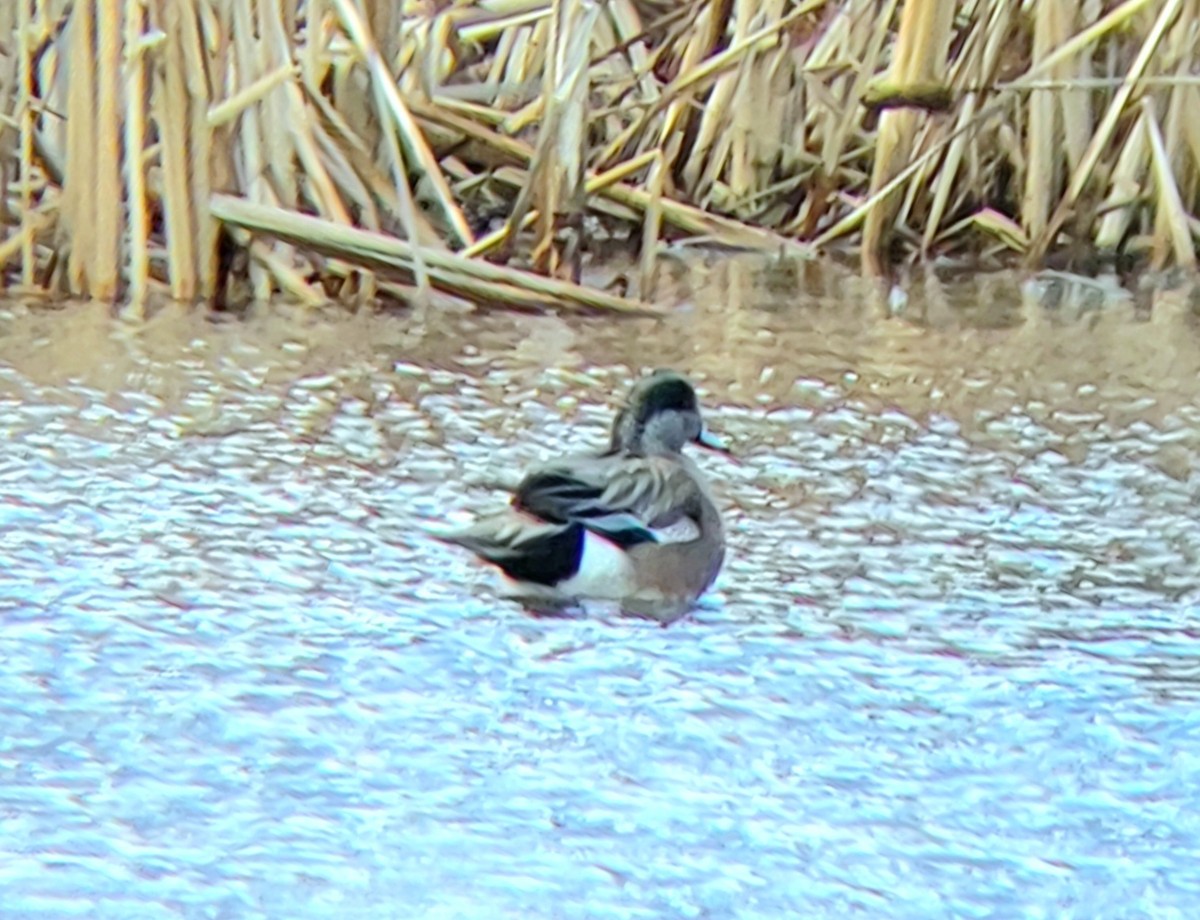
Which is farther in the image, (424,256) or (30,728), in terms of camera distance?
(424,256)

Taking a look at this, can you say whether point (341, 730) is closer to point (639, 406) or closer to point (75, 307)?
point (639, 406)

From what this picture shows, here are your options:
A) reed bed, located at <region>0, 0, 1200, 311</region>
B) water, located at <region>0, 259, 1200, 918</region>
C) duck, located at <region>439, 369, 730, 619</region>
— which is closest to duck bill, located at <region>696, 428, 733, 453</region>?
water, located at <region>0, 259, 1200, 918</region>

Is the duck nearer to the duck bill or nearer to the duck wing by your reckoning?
the duck wing

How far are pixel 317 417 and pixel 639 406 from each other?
2.45 ft

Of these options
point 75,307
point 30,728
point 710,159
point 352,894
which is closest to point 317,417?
point 75,307

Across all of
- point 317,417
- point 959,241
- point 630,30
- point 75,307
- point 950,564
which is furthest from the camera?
point 630,30

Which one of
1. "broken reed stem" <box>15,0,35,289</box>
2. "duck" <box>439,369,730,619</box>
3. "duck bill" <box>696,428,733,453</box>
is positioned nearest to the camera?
"duck" <box>439,369,730,619</box>

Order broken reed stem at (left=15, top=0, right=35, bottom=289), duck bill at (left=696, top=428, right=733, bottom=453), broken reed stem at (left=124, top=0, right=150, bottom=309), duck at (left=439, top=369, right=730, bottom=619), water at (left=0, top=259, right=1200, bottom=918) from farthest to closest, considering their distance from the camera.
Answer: broken reed stem at (left=15, top=0, right=35, bottom=289)
broken reed stem at (left=124, top=0, right=150, bottom=309)
duck bill at (left=696, top=428, right=733, bottom=453)
duck at (left=439, top=369, right=730, bottom=619)
water at (left=0, top=259, right=1200, bottom=918)

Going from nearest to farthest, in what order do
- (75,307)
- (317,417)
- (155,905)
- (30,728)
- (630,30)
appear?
1. (155,905)
2. (30,728)
3. (317,417)
4. (75,307)
5. (630,30)

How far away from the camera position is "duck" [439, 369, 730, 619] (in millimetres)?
2416

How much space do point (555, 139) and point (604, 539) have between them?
1773 mm

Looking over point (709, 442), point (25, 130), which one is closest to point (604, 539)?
point (709, 442)

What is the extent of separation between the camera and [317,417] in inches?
127

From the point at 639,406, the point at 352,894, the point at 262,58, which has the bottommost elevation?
the point at 352,894
